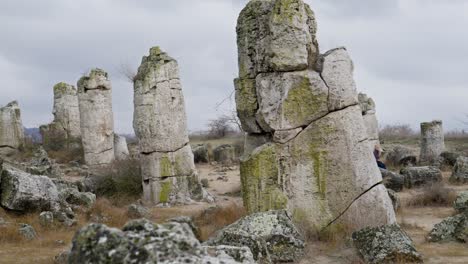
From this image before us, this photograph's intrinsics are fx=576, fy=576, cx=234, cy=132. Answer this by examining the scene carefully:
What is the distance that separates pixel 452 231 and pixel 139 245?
5.47 metres

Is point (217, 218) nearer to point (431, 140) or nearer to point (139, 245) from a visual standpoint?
point (139, 245)

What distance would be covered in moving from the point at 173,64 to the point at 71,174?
709cm

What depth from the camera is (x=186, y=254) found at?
276 centimetres

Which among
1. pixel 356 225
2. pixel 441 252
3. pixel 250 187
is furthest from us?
pixel 250 187

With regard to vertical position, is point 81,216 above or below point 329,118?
below

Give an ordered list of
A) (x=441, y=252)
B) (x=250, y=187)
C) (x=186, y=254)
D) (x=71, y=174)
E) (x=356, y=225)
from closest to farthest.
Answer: (x=186, y=254)
(x=441, y=252)
(x=356, y=225)
(x=250, y=187)
(x=71, y=174)

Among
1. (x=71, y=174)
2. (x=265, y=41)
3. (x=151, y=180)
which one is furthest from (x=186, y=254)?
(x=71, y=174)

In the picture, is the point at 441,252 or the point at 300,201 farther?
the point at 300,201

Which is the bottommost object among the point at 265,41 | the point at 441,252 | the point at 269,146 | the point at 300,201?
the point at 441,252

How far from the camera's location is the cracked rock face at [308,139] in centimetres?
730

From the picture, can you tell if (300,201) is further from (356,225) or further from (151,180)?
(151,180)

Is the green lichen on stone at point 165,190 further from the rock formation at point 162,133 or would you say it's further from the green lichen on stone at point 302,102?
the green lichen on stone at point 302,102

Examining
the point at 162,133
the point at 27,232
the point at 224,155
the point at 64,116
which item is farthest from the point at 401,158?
the point at 27,232

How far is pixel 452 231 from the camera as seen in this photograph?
281 inches
